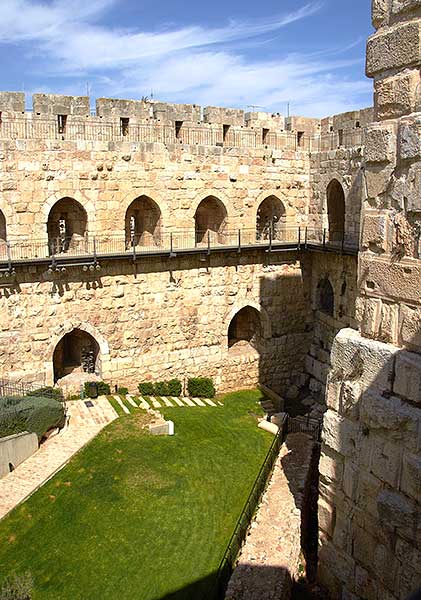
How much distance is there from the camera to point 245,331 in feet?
61.8

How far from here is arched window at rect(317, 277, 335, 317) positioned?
59.5 feet

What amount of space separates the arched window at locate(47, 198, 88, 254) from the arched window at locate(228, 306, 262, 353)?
586 cm

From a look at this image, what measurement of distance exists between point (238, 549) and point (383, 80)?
7.38 metres

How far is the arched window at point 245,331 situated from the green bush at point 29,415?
276 inches

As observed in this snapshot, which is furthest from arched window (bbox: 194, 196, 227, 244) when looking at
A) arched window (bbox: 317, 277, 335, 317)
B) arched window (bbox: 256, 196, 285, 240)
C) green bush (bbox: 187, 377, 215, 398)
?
green bush (bbox: 187, 377, 215, 398)

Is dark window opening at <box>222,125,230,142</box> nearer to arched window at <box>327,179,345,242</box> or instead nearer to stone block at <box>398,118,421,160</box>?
arched window at <box>327,179,345,242</box>

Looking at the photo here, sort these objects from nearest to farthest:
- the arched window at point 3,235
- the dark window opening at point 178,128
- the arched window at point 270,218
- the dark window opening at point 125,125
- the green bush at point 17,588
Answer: the green bush at point 17,588 < the arched window at point 3,235 < the dark window opening at point 125,125 < the dark window opening at point 178,128 < the arched window at point 270,218

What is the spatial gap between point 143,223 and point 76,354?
4.38 m

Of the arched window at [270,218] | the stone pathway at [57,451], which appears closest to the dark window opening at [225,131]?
the arched window at [270,218]

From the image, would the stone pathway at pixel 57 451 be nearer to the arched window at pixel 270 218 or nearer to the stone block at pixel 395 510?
the arched window at pixel 270 218

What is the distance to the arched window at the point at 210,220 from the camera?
17.1 metres

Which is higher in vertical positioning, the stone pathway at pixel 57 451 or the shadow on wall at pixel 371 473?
the shadow on wall at pixel 371 473

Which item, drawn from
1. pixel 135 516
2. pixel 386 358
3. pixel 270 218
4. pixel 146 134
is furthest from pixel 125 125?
pixel 386 358

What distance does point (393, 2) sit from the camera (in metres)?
4.52
